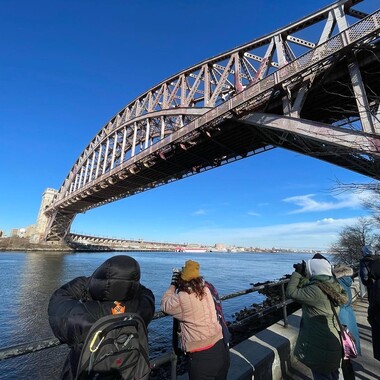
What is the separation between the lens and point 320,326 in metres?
2.80

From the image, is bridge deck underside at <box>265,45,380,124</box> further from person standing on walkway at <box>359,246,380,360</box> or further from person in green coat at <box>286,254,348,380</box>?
person in green coat at <box>286,254,348,380</box>

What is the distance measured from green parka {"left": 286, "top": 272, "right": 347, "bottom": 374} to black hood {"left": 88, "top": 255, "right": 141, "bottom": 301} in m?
1.95

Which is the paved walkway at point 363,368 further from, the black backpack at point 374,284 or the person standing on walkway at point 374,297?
the black backpack at point 374,284

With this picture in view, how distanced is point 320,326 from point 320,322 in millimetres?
40

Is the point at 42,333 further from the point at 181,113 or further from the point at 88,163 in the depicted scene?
the point at 88,163

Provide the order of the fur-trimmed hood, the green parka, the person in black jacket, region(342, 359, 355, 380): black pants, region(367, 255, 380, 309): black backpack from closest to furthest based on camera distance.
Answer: the person in black jacket
the green parka
region(342, 359, 355, 380): black pants
region(367, 255, 380, 309): black backpack
the fur-trimmed hood

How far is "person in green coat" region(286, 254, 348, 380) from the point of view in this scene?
8.97 ft

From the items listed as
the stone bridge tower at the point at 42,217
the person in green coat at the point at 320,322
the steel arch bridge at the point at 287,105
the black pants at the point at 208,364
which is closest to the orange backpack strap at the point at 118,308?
the black pants at the point at 208,364

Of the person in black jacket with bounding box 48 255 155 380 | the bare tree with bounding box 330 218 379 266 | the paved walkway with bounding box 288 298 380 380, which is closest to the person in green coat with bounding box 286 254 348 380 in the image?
the paved walkway with bounding box 288 298 380 380

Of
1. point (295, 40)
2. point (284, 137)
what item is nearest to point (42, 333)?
point (284, 137)

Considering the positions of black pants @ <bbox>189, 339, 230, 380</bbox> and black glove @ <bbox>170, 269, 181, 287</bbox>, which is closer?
black pants @ <bbox>189, 339, 230, 380</bbox>

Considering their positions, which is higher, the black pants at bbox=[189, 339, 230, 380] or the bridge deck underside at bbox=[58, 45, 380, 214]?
the bridge deck underside at bbox=[58, 45, 380, 214]

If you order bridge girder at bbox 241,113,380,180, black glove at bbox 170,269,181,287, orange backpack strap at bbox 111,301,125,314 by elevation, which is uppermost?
bridge girder at bbox 241,113,380,180

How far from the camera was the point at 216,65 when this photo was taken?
2238 cm
